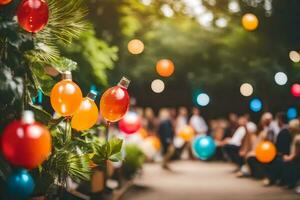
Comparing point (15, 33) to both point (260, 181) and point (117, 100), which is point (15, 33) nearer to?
point (117, 100)

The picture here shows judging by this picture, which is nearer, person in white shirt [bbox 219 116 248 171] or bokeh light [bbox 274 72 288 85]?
person in white shirt [bbox 219 116 248 171]

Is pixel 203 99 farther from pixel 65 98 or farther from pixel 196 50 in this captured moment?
pixel 65 98

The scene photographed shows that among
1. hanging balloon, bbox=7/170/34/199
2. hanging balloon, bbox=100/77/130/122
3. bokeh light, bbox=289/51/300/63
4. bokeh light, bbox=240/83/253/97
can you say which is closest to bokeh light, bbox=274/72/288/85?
bokeh light, bbox=289/51/300/63

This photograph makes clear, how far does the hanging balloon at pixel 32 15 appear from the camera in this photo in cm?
518

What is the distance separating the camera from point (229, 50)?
27.1 meters

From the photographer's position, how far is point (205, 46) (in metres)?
31.2

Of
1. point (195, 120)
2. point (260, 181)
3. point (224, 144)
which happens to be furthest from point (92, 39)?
point (195, 120)

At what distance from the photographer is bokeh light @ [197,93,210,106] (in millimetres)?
32219

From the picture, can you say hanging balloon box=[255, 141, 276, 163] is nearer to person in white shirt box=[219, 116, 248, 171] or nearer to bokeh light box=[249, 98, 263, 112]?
person in white shirt box=[219, 116, 248, 171]

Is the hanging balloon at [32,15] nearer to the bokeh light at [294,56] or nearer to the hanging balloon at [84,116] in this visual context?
the hanging balloon at [84,116]

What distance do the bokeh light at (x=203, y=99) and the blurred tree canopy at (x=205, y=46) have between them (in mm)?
365

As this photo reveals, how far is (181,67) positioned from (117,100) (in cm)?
2762

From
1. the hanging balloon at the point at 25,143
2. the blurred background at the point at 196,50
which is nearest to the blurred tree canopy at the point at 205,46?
the blurred background at the point at 196,50

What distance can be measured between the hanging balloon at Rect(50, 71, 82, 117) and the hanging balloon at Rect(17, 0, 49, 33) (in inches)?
26.3
